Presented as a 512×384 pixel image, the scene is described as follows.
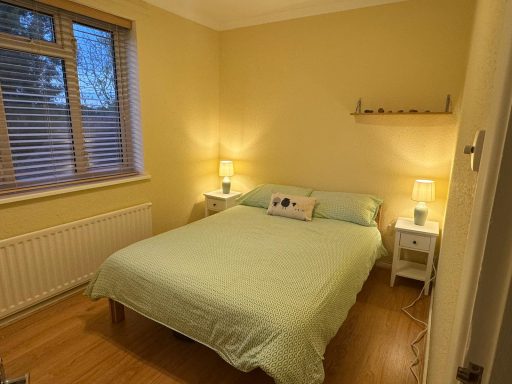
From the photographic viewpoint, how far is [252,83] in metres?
3.39

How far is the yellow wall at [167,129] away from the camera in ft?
7.68

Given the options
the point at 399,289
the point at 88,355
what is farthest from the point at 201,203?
the point at 399,289

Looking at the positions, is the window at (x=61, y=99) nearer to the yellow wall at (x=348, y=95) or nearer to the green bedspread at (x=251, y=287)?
the green bedspread at (x=251, y=287)

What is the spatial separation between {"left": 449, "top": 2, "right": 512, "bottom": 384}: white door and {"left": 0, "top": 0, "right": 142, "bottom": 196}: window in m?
2.55

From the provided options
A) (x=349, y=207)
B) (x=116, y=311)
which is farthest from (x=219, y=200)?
(x=116, y=311)

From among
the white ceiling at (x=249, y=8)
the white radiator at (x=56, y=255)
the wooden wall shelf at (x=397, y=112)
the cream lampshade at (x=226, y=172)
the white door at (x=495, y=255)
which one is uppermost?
the white ceiling at (x=249, y=8)

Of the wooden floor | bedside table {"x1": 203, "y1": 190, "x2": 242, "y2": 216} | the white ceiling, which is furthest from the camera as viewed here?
bedside table {"x1": 203, "y1": 190, "x2": 242, "y2": 216}

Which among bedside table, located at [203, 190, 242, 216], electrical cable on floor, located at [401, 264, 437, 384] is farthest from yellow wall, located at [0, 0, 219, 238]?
electrical cable on floor, located at [401, 264, 437, 384]

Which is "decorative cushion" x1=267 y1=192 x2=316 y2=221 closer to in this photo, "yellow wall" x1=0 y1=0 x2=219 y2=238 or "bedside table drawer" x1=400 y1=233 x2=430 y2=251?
"bedside table drawer" x1=400 y1=233 x2=430 y2=251

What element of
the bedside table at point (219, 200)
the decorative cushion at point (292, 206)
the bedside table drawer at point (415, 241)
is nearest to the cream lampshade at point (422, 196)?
the bedside table drawer at point (415, 241)

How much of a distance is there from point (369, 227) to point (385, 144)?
81cm

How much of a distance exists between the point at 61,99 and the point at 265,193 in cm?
194

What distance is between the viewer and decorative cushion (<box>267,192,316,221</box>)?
108 inches

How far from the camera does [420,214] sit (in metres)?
2.55
